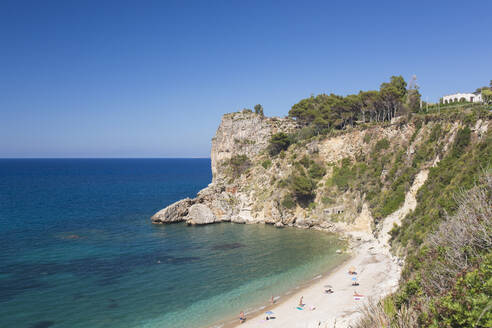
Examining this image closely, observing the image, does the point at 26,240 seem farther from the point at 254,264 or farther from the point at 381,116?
the point at 381,116

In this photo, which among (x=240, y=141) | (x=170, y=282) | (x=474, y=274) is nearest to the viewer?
(x=474, y=274)

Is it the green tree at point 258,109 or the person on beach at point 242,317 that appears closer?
the person on beach at point 242,317

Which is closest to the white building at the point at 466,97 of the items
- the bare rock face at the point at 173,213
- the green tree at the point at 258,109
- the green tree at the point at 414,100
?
the green tree at the point at 414,100

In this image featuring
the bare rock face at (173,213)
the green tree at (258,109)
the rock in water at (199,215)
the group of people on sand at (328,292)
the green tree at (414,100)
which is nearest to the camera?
the group of people on sand at (328,292)

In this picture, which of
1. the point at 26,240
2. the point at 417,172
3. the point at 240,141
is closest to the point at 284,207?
the point at 417,172

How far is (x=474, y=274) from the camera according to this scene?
860cm

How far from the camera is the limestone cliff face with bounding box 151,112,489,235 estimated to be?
148 ft

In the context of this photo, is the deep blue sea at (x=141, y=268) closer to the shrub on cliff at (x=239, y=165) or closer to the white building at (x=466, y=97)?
the shrub on cliff at (x=239, y=165)

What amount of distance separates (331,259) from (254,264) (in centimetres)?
927

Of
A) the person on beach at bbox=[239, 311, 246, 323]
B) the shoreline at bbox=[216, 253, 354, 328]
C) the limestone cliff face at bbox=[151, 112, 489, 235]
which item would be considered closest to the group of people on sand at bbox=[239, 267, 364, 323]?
the person on beach at bbox=[239, 311, 246, 323]

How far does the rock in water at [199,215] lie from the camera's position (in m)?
55.1

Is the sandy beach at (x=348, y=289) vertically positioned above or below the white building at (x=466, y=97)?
below

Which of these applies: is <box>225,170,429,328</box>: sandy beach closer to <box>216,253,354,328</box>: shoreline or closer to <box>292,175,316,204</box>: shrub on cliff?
<box>216,253,354,328</box>: shoreline

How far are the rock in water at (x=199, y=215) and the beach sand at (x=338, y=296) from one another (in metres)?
28.2
